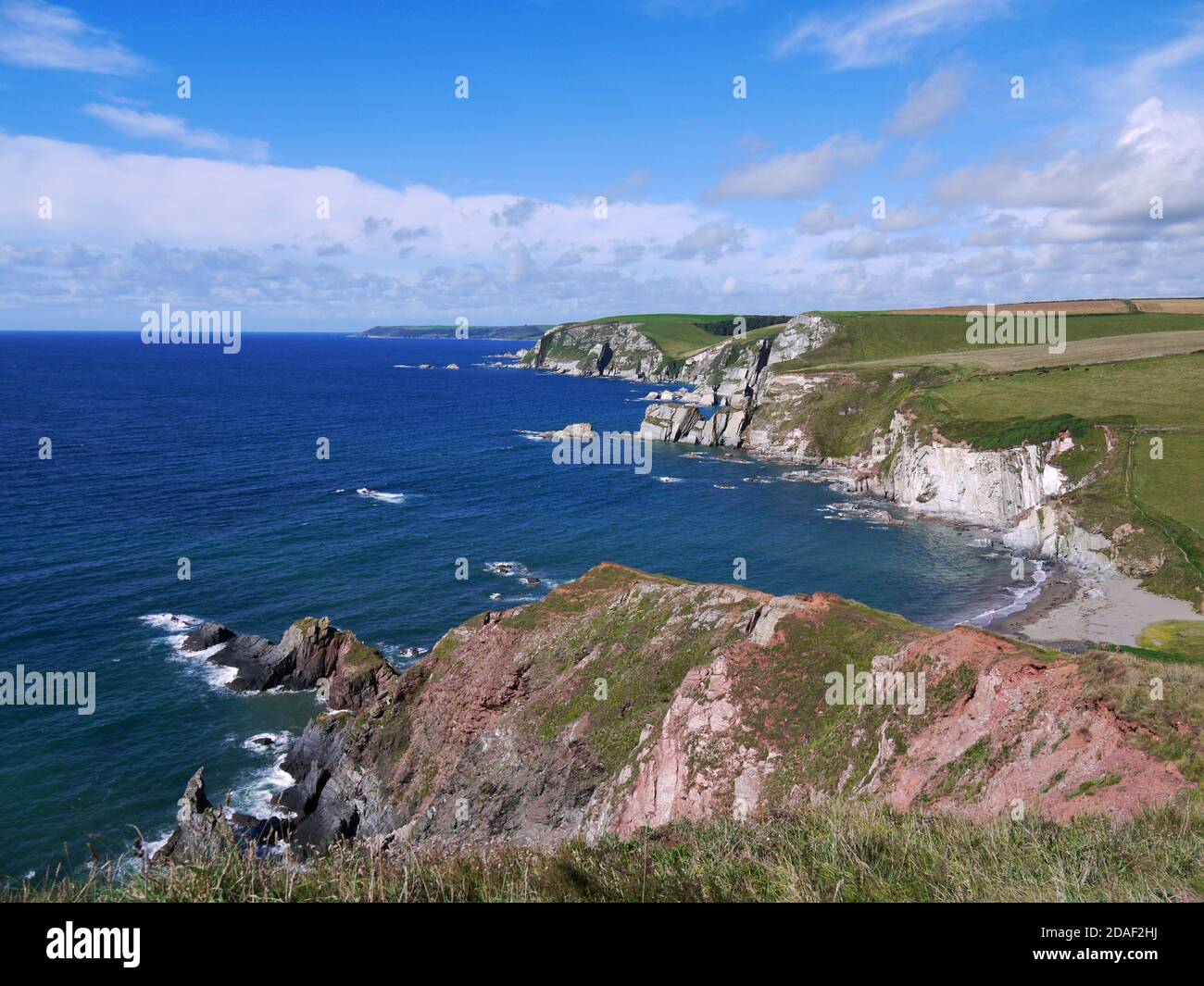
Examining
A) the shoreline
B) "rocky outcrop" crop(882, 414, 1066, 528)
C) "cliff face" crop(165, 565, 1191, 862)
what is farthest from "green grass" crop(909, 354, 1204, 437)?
"cliff face" crop(165, 565, 1191, 862)

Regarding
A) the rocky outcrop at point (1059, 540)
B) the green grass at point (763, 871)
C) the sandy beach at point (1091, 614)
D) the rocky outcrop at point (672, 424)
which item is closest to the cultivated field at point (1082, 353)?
the rocky outcrop at point (672, 424)

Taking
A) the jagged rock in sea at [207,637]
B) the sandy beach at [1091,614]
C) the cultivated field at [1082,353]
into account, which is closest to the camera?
the jagged rock in sea at [207,637]

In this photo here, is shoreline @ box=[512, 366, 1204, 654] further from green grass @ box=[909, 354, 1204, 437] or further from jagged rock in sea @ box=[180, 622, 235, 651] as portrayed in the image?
jagged rock in sea @ box=[180, 622, 235, 651]

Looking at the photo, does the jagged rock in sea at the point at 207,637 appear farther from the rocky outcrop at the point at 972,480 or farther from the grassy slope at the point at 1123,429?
the rocky outcrop at the point at 972,480
